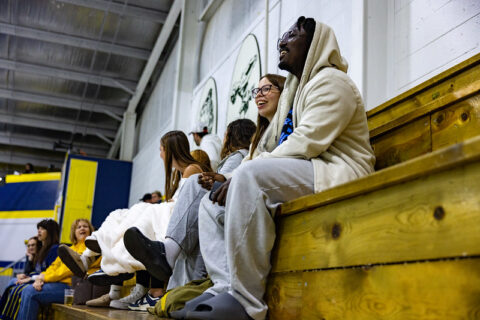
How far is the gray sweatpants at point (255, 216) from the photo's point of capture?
4.40 feet

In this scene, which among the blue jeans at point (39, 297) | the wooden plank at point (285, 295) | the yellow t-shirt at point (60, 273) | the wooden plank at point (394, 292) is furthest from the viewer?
the yellow t-shirt at point (60, 273)

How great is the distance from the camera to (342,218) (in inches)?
43.7

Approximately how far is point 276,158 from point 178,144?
1308mm

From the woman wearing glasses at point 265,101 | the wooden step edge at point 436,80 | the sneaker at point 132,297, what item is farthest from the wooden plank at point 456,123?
the sneaker at point 132,297

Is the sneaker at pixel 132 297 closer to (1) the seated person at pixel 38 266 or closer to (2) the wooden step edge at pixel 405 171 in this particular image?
(2) the wooden step edge at pixel 405 171

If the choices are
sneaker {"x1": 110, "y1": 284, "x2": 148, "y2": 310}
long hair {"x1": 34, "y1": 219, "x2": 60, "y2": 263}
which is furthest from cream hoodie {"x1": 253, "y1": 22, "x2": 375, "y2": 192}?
long hair {"x1": 34, "y1": 219, "x2": 60, "y2": 263}

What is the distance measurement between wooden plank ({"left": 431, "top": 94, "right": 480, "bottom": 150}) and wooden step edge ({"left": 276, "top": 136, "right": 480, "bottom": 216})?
55 cm

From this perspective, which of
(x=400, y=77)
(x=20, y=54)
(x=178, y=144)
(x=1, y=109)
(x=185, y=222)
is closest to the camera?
(x=185, y=222)

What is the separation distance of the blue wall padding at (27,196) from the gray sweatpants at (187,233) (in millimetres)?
8279

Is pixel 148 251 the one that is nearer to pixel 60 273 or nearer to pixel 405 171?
pixel 405 171

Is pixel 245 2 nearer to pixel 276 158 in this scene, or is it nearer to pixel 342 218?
pixel 276 158

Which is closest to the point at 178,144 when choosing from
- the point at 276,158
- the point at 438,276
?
the point at 276,158

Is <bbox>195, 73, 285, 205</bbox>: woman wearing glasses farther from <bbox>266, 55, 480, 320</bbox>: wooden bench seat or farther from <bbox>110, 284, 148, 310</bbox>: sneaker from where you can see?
<bbox>110, 284, 148, 310</bbox>: sneaker

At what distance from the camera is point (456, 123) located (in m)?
1.52
